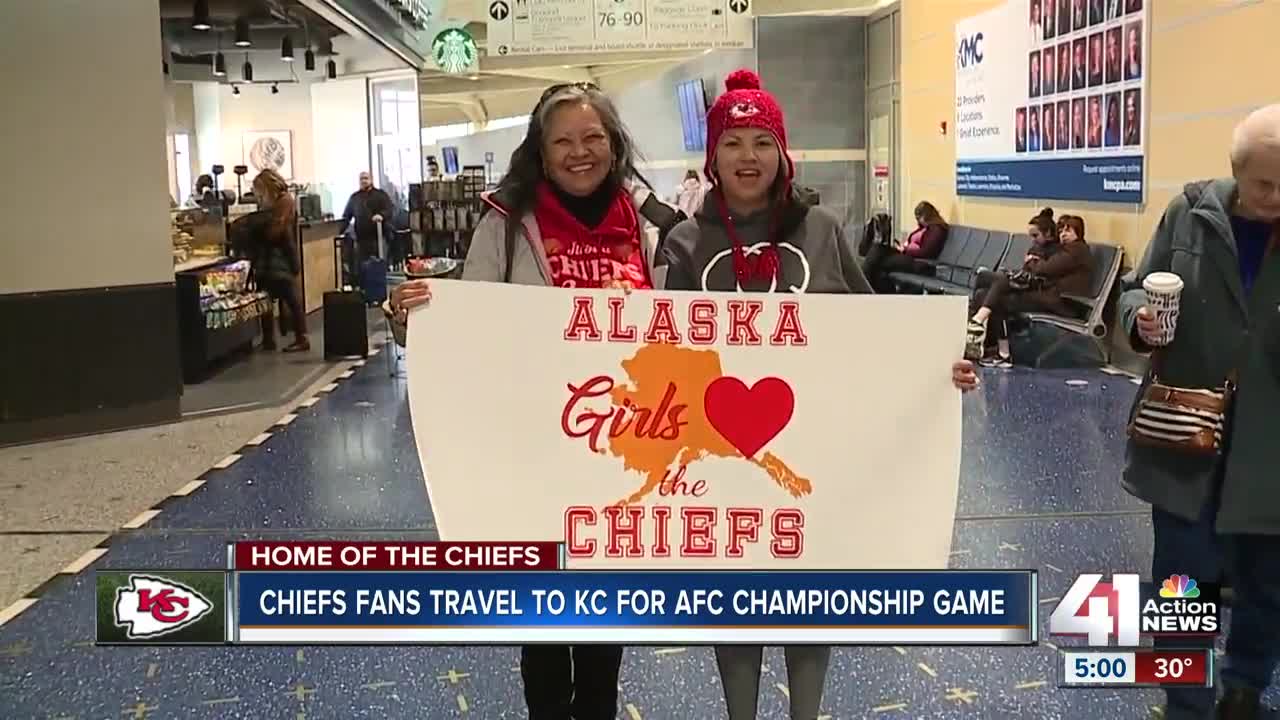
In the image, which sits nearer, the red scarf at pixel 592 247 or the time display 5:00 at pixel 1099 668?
the red scarf at pixel 592 247

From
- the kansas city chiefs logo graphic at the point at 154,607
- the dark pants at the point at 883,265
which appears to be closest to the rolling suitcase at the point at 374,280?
the dark pants at the point at 883,265

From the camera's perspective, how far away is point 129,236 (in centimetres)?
667

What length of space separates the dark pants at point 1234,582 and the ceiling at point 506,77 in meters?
15.1

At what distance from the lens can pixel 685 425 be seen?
2.28m

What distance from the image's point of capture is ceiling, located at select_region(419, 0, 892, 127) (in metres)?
19.3

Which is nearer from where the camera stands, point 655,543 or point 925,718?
point 655,543

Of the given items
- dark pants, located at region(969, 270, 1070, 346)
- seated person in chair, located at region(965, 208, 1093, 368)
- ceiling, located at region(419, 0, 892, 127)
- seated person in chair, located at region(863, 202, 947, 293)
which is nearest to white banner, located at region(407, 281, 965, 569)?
seated person in chair, located at region(965, 208, 1093, 368)

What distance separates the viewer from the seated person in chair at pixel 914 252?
1166 centimetres

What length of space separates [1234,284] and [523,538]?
155 centimetres

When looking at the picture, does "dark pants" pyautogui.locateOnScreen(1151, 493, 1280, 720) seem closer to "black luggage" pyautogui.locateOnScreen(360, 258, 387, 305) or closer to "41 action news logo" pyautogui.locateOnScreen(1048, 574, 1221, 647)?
"41 action news logo" pyautogui.locateOnScreen(1048, 574, 1221, 647)

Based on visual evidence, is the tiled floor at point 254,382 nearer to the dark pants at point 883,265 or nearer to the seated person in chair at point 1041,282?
the seated person in chair at point 1041,282

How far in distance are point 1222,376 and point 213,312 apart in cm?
742

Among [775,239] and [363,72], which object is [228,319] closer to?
[775,239]

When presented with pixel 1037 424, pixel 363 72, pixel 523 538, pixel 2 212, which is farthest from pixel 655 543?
pixel 363 72
